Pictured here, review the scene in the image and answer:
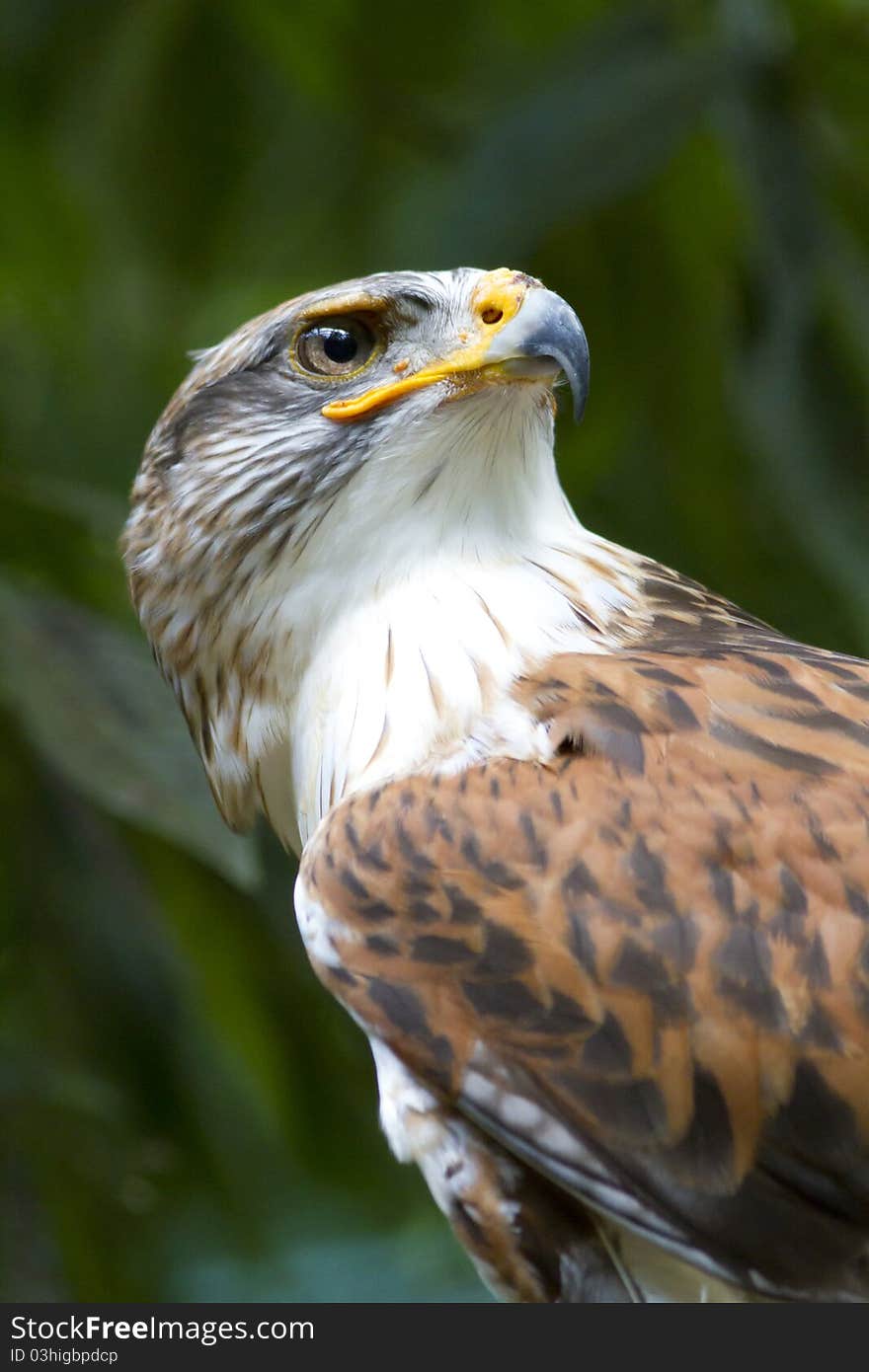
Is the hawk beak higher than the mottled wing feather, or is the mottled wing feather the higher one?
the hawk beak

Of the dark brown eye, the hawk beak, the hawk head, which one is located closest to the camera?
the hawk beak

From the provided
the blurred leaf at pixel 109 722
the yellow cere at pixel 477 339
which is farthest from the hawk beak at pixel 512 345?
the blurred leaf at pixel 109 722

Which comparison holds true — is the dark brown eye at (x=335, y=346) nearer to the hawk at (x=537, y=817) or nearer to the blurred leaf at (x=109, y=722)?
the hawk at (x=537, y=817)

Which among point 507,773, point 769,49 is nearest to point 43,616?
point 507,773

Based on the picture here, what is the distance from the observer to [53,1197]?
138 inches

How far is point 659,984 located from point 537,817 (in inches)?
10.5

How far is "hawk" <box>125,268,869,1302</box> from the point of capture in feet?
7.55

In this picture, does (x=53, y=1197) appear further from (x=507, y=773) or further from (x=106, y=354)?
(x=106, y=354)

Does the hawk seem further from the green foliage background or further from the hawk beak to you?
the green foliage background

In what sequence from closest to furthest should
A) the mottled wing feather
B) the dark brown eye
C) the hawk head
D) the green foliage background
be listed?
the mottled wing feather < the hawk head < the dark brown eye < the green foliage background

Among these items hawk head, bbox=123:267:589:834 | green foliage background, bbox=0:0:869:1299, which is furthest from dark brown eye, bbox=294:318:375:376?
green foliage background, bbox=0:0:869:1299

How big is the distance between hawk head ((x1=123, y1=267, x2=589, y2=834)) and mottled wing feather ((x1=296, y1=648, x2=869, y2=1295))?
580 millimetres

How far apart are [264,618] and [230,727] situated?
220 mm

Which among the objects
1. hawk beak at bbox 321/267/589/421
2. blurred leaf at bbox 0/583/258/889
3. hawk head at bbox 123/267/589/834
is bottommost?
blurred leaf at bbox 0/583/258/889
